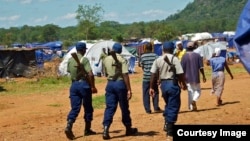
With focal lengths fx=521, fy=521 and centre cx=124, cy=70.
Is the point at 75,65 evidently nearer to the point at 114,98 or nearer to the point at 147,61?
the point at 114,98

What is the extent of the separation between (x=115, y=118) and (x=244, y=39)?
8.10 meters

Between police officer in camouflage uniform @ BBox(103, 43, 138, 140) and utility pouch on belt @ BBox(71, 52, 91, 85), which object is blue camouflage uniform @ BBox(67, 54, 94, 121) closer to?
utility pouch on belt @ BBox(71, 52, 91, 85)

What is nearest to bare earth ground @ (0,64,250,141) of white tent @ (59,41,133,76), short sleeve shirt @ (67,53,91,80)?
short sleeve shirt @ (67,53,91,80)

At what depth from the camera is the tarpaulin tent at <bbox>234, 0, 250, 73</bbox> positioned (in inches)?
150

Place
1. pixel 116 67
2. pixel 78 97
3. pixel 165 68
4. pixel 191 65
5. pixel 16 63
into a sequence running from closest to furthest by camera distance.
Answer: pixel 165 68 < pixel 116 67 < pixel 78 97 < pixel 191 65 < pixel 16 63

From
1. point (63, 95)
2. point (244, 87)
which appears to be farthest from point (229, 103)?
point (63, 95)

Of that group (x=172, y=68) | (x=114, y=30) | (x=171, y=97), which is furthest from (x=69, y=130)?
(x=114, y=30)

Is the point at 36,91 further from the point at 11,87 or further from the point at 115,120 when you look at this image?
the point at 115,120

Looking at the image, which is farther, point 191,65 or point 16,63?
point 16,63

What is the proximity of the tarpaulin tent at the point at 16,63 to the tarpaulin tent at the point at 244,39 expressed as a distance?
A: 2737 cm

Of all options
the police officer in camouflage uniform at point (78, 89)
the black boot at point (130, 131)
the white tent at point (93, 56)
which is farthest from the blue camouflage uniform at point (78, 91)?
the white tent at point (93, 56)

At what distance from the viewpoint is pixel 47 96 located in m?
19.1

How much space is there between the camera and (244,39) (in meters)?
3.85

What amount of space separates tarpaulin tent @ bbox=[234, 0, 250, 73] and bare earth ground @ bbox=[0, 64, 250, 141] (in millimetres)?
5029
